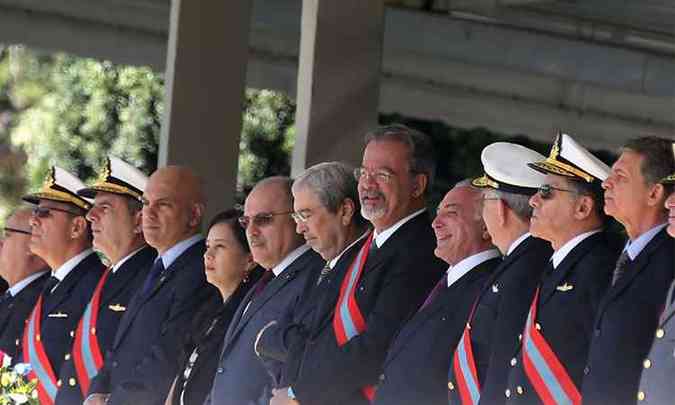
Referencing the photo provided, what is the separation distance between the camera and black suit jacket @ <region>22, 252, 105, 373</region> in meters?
7.95

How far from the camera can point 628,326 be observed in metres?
5.50

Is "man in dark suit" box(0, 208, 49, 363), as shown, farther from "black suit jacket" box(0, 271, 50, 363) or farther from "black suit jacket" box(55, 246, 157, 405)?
"black suit jacket" box(55, 246, 157, 405)

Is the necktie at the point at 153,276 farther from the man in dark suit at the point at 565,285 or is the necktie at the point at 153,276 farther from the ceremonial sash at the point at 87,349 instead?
the man in dark suit at the point at 565,285

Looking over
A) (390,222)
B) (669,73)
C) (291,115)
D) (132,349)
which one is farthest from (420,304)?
(291,115)

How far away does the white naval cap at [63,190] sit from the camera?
27.4ft

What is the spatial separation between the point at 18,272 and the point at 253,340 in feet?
7.65

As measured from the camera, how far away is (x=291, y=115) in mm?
19859

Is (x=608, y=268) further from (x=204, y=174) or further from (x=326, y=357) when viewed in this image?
(x=204, y=174)

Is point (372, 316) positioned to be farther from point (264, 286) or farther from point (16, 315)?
point (16, 315)

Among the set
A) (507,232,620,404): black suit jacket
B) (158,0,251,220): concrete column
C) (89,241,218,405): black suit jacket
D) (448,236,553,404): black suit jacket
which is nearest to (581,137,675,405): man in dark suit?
(507,232,620,404): black suit jacket

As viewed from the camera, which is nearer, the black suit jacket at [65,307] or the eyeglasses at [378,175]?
the eyeglasses at [378,175]

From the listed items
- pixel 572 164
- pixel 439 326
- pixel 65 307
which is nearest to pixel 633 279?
pixel 572 164

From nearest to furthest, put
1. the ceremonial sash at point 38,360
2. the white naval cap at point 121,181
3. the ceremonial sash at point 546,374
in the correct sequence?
the ceremonial sash at point 546,374, the ceremonial sash at point 38,360, the white naval cap at point 121,181

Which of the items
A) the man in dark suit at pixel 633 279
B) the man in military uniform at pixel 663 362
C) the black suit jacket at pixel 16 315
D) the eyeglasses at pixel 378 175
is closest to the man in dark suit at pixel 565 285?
the man in dark suit at pixel 633 279
